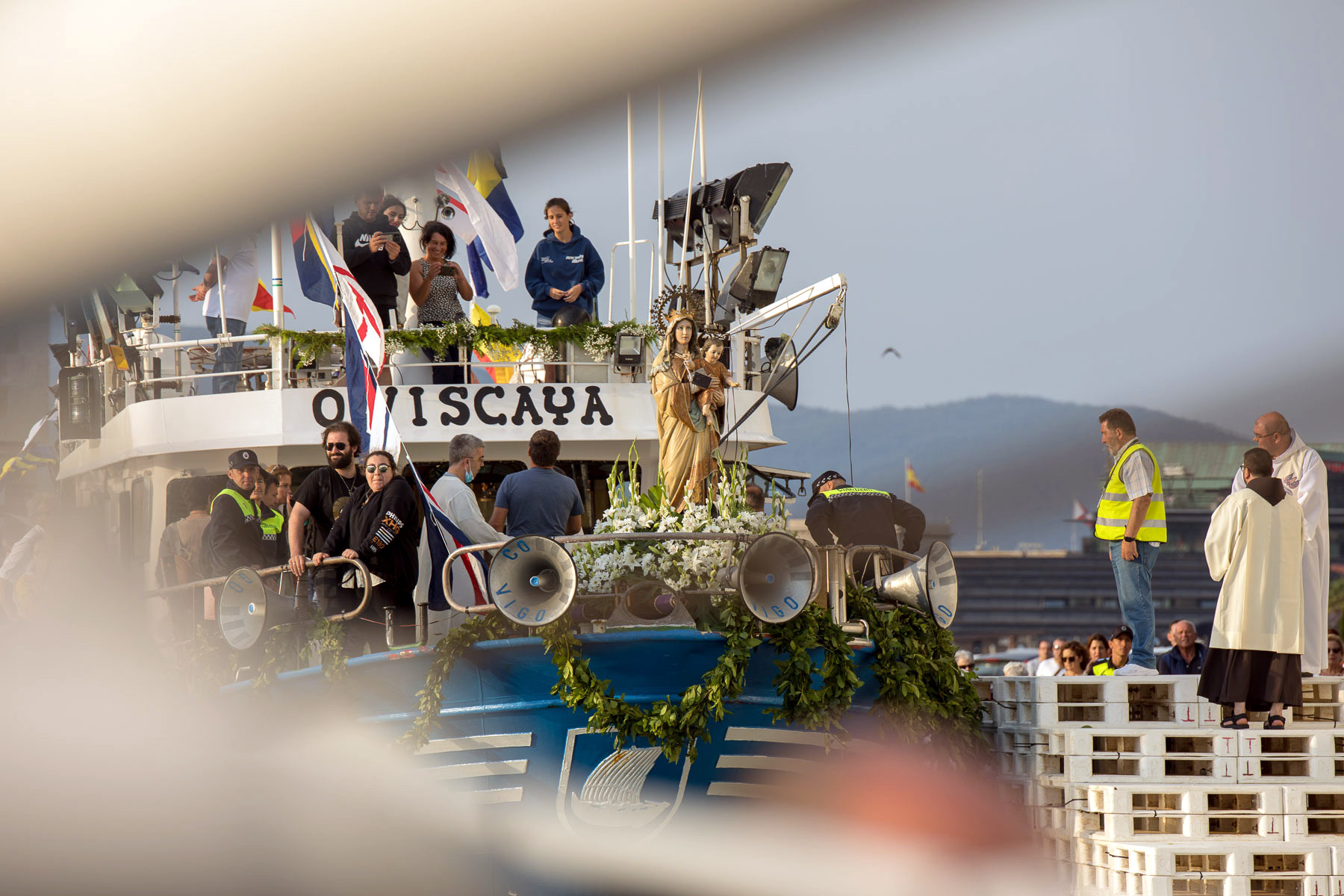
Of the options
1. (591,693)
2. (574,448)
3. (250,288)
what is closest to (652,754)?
(591,693)

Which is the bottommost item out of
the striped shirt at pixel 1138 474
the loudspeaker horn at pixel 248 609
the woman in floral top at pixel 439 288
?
the loudspeaker horn at pixel 248 609

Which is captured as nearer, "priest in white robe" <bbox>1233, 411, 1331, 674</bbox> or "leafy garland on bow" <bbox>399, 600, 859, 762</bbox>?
"leafy garland on bow" <bbox>399, 600, 859, 762</bbox>

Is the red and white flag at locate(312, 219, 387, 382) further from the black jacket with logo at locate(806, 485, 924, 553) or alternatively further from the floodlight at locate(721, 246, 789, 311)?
the floodlight at locate(721, 246, 789, 311)

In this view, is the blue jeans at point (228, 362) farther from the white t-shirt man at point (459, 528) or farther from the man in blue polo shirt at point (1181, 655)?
the man in blue polo shirt at point (1181, 655)

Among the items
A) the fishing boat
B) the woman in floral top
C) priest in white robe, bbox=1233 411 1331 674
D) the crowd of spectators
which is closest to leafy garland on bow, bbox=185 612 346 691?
the fishing boat

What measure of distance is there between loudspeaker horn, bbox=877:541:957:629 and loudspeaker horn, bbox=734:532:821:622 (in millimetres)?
884

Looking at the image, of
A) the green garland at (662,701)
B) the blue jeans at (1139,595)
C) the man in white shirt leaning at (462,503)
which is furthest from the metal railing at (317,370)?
the blue jeans at (1139,595)

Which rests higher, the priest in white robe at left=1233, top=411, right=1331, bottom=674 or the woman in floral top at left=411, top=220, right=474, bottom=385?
the woman in floral top at left=411, top=220, right=474, bottom=385

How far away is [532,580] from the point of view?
23.5ft

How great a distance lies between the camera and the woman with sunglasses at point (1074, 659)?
1073 centimetres

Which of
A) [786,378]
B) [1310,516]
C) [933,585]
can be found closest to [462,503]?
[933,585]

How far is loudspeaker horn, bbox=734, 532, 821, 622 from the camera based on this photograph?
715 cm

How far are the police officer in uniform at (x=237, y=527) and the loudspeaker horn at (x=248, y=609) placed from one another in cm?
53

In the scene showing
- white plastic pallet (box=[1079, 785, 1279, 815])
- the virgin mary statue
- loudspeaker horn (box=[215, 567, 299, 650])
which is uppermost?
the virgin mary statue
